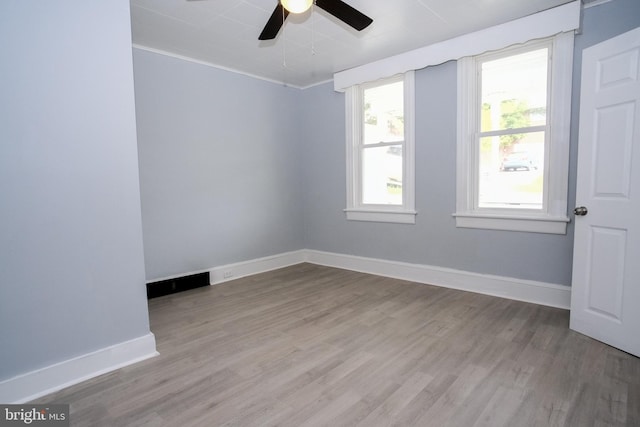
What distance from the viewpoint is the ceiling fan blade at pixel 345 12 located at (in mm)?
2051

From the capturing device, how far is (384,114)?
4.23m

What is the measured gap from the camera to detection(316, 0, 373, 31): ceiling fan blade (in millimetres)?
2051

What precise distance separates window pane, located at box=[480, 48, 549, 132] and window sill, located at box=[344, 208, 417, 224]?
1269mm

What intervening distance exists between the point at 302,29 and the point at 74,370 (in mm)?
3283

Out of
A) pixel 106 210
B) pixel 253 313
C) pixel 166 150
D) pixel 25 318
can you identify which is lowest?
pixel 253 313

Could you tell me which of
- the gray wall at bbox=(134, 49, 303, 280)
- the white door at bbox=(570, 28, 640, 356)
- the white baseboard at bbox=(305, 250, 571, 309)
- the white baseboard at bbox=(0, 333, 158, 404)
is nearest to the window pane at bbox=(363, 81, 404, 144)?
the gray wall at bbox=(134, 49, 303, 280)

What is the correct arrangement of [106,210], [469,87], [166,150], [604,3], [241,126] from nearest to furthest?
[106,210] < [604,3] < [469,87] < [166,150] < [241,126]

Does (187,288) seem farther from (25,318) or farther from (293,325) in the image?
(25,318)

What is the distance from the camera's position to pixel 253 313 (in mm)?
3102

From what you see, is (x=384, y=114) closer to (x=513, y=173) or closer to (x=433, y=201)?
(x=433, y=201)

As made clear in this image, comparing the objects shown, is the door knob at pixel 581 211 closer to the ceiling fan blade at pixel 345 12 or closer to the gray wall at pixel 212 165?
the ceiling fan blade at pixel 345 12

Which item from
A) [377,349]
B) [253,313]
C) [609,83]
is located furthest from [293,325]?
[609,83]

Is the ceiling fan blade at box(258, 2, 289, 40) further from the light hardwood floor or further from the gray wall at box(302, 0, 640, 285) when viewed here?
the light hardwood floor

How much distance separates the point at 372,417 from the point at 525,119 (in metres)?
3.05
